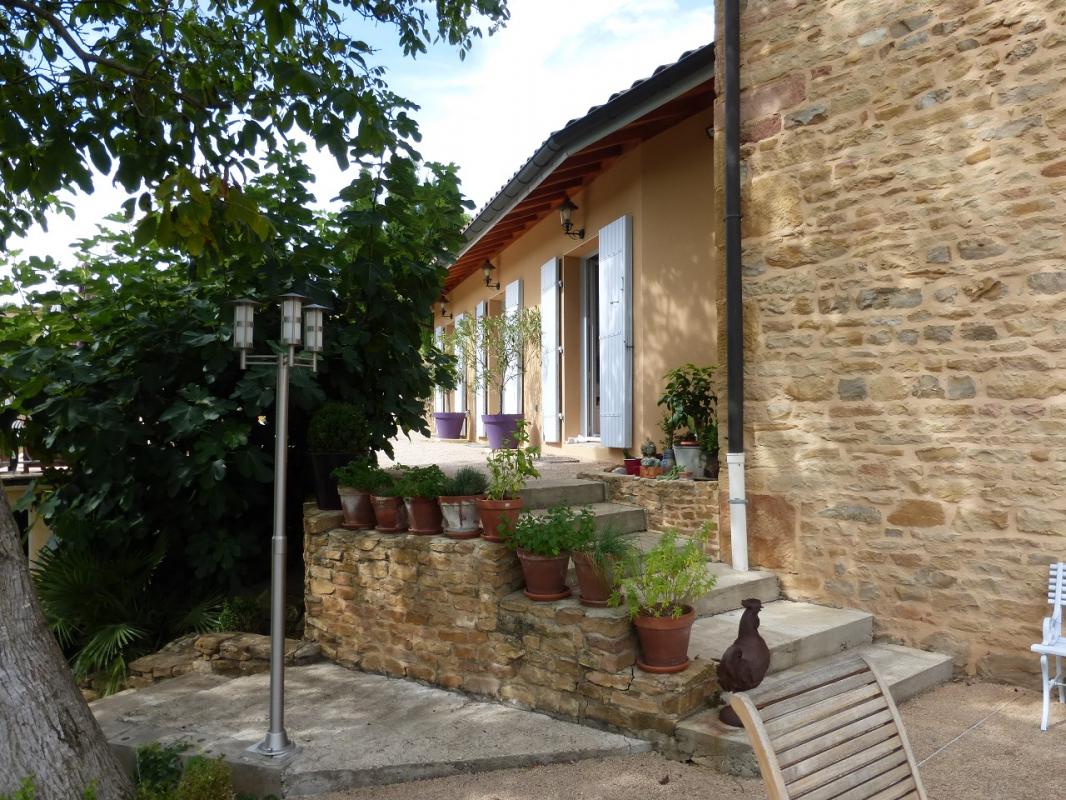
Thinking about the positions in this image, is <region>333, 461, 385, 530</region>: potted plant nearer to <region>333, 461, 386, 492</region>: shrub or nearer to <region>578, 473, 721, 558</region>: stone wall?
<region>333, 461, 386, 492</region>: shrub

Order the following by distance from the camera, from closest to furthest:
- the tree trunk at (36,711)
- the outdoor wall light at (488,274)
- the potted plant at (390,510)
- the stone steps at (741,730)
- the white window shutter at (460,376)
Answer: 1. the tree trunk at (36,711)
2. the stone steps at (741,730)
3. the potted plant at (390,510)
4. the outdoor wall light at (488,274)
5. the white window shutter at (460,376)

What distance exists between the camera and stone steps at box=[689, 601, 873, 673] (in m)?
3.72

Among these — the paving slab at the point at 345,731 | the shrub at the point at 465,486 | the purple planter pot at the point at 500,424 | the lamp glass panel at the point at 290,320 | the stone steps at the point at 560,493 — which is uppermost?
the lamp glass panel at the point at 290,320

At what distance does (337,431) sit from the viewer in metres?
5.05

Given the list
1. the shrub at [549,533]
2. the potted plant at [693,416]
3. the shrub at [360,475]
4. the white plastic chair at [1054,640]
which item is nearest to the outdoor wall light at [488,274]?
the potted plant at [693,416]

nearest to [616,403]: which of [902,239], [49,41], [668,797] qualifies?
[902,239]

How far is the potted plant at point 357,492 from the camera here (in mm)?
4746

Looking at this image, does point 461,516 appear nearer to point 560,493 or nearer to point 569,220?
point 560,493

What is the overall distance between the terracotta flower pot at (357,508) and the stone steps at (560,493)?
3.09 feet

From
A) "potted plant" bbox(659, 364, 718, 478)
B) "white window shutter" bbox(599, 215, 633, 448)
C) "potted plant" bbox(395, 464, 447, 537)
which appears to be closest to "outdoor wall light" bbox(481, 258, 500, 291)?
"white window shutter" bbox(599, 215, 633, 448)

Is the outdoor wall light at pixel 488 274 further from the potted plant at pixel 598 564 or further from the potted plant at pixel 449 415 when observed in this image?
the potted plant at pixel 598 564

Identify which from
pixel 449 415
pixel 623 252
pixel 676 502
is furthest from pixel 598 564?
pixel 449 415

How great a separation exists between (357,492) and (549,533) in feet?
4.94

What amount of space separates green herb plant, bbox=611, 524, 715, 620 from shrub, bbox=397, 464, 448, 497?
49.9 inches
